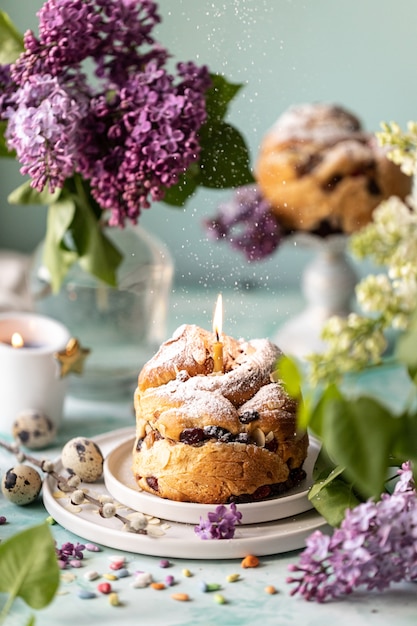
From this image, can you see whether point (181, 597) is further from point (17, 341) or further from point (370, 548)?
point (17, 341)

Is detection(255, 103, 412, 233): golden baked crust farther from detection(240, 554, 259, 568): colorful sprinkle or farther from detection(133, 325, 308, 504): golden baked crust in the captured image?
detection(240, 554, 259, 568): colorful sprinkle

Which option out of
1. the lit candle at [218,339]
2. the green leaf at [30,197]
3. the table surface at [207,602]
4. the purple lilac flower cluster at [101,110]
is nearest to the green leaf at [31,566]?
the table surface at [207,602]

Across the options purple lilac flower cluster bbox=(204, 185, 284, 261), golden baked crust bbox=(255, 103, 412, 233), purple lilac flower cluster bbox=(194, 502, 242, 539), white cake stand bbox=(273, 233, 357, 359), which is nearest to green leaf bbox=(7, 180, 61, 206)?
purple lilac flower cluster bbox=(204, 185, 284, 261)

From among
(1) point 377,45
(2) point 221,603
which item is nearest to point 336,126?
(1) point 377,45

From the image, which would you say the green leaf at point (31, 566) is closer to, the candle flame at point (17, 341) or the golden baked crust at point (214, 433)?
the golden baked crust at point (214, 433)

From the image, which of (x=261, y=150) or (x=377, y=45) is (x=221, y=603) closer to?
(x=261, y=150)
